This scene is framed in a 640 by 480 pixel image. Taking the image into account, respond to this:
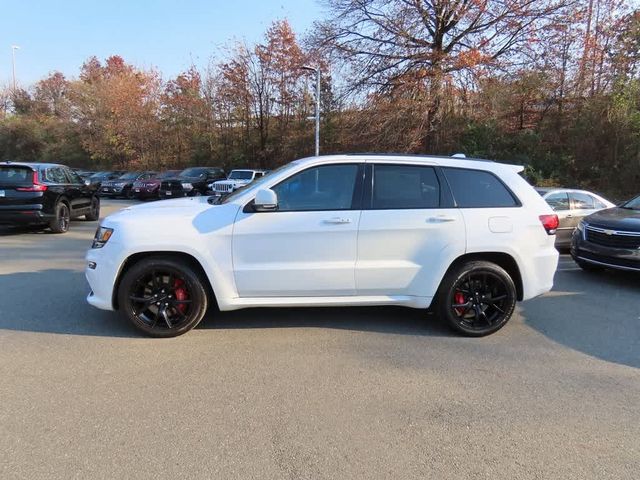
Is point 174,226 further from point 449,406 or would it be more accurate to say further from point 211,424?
point 449,406

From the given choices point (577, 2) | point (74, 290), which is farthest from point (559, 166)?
point (74, 290)

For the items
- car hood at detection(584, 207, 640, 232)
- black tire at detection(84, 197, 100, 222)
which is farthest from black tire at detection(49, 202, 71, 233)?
car hood at detection(584, 207, 640, 232)

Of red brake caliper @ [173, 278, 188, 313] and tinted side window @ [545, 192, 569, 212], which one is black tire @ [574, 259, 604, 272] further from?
red brake caliper @ [173, 278, 188, 313]

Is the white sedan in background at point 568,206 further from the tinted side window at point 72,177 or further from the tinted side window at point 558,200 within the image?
the tinted side window at point 72,177

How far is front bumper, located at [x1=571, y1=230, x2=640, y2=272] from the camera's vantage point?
720 cm

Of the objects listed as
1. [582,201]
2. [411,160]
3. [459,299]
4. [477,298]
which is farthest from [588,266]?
[411,160]

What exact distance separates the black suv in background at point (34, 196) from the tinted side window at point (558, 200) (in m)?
11.2

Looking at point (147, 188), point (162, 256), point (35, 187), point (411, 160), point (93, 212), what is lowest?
point (93, 212)

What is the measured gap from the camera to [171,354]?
4422mm

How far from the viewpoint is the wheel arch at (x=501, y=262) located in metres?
5.03

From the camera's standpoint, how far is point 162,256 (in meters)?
4.77

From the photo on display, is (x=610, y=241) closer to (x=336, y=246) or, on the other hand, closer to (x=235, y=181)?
(x=336, y=246)

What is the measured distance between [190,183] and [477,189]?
21058mm

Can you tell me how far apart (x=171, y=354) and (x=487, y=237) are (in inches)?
128
